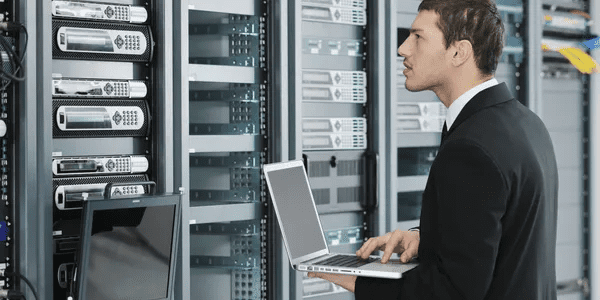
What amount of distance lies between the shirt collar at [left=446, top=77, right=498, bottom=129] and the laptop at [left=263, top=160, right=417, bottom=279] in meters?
0.40

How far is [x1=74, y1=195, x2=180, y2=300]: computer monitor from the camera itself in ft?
8.50

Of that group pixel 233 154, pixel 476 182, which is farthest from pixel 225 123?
pixel 476 182

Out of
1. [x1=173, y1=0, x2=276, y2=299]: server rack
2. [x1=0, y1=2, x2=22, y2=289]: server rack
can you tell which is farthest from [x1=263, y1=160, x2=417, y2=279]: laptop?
[x1=173, y1=0, x2=276, y2=299]: server rack

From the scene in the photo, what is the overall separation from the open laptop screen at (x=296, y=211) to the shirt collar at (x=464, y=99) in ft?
2.00

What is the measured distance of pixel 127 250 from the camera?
8.91 feet

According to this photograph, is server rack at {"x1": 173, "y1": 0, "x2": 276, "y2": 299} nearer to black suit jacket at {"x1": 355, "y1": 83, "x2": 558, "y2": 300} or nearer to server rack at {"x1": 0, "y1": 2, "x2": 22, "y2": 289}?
server rack at {"x1": 0, "y1": 2, "x2": 22, "y2": 289}

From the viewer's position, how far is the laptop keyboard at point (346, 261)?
1.98 m

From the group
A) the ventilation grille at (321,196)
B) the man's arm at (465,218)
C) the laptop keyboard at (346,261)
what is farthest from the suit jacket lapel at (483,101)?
the ventilation grille at (321,196)

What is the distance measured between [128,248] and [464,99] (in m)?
1.45

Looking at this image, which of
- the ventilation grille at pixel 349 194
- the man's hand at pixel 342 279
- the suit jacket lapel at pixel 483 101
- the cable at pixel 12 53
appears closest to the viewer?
the suit jacket lapel at pixel 483 101

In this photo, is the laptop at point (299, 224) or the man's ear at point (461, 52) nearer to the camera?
the man's ear at point (461, 52)

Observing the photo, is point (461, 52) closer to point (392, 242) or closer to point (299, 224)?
point (392, 242)

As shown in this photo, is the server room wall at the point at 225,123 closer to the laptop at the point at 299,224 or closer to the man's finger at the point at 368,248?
the laptop at the point at 299,224

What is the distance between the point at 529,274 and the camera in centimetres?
164
